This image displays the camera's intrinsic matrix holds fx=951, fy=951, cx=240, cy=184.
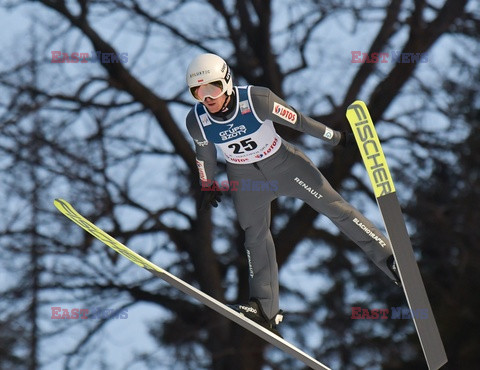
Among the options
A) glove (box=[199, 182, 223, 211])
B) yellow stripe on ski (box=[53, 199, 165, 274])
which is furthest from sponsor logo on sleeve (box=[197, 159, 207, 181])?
yellow stripe on ski (box=[53, 199, 165, 274])

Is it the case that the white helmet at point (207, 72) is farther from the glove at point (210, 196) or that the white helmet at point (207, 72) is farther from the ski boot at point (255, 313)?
the ski boot at point (255, 313)

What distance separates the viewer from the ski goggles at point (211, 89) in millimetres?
5484

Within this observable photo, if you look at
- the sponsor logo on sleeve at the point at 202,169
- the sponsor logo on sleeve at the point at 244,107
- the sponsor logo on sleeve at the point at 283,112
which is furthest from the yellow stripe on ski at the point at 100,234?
the sponsor logo on sleeve at the point at 283,112

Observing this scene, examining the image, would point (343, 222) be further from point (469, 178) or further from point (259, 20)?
point (469, 178)

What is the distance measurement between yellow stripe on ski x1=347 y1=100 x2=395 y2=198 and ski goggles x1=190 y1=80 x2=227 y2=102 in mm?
741

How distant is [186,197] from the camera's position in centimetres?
1358

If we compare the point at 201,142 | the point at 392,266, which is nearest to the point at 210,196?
the point at 201,142

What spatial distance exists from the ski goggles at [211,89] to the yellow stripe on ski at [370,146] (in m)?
0.74

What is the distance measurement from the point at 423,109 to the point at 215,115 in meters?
8.21

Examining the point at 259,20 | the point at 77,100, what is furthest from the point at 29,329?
the point at 259,20

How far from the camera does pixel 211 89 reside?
5.49 metres

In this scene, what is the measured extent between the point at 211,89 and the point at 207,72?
0.11 m

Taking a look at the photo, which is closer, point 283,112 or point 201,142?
point 283,112

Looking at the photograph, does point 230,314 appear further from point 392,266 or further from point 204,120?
point 204,120
